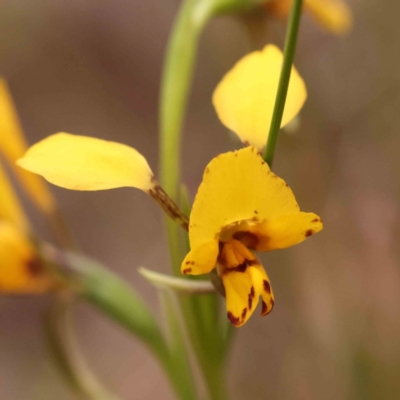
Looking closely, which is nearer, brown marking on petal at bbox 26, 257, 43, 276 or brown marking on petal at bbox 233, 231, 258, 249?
brown marking on petal at bbox 233, 231, 258, 249

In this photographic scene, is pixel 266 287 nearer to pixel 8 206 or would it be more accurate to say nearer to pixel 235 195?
pixel 235 195

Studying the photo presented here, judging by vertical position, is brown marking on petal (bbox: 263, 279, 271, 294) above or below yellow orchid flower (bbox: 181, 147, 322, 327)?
below

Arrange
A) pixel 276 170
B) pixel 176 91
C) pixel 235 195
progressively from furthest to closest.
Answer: pixel 276 170, pixel 176 91, pixel 235 195

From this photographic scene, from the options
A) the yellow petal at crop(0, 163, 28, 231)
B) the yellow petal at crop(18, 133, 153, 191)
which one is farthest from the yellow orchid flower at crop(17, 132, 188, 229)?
the yellow petal at crop(0, 163, 28, 231)

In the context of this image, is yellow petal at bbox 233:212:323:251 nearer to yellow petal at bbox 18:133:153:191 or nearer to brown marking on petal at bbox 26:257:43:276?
yellow petal at bbox 18:133:153:191

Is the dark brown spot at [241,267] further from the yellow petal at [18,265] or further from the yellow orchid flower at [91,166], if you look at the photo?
the yellow petal at [18,265]

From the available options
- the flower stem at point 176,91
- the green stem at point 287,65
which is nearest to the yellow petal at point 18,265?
the flower stem at point 176,91

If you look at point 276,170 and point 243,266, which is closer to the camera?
point 243,266

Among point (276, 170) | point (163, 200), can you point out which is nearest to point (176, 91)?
point (163, 200)
